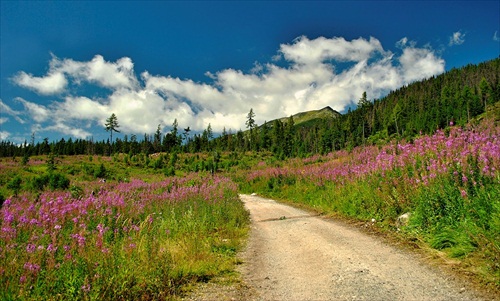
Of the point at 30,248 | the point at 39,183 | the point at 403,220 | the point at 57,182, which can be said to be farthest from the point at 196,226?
the point at 39,183

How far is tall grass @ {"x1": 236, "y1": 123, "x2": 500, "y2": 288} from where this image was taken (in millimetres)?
5191

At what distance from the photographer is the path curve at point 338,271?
4.27 meters

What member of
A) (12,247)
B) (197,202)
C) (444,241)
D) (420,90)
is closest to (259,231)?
(197,202)

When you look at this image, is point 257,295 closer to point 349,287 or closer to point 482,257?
point 349,287

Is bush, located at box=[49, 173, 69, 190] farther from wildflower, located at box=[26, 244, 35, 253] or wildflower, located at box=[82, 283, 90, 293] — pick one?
wildflower, located at box=[82, 283, 90, 293]

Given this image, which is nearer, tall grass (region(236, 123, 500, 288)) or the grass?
the grass

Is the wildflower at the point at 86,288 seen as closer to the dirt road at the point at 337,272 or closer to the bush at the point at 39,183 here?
the dirt road at the point at 337,272

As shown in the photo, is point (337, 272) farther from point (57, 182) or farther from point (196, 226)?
point (57, 182)

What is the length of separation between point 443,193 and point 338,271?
3472 millimetres

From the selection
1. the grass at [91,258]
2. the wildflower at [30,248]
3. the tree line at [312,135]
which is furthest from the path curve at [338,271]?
the tree line at [312,135]

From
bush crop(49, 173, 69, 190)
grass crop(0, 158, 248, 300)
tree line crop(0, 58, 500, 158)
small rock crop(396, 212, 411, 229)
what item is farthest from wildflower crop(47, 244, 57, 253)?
tree line crop(0, 58, 500, 158)

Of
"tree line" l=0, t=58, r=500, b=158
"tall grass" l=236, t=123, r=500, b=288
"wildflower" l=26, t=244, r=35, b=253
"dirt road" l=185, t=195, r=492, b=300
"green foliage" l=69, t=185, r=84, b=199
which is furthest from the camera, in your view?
"tree line" l=0, t=58, r=500, b=158

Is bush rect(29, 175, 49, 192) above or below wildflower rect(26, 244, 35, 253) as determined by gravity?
above

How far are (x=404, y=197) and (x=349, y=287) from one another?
5.07 metres
